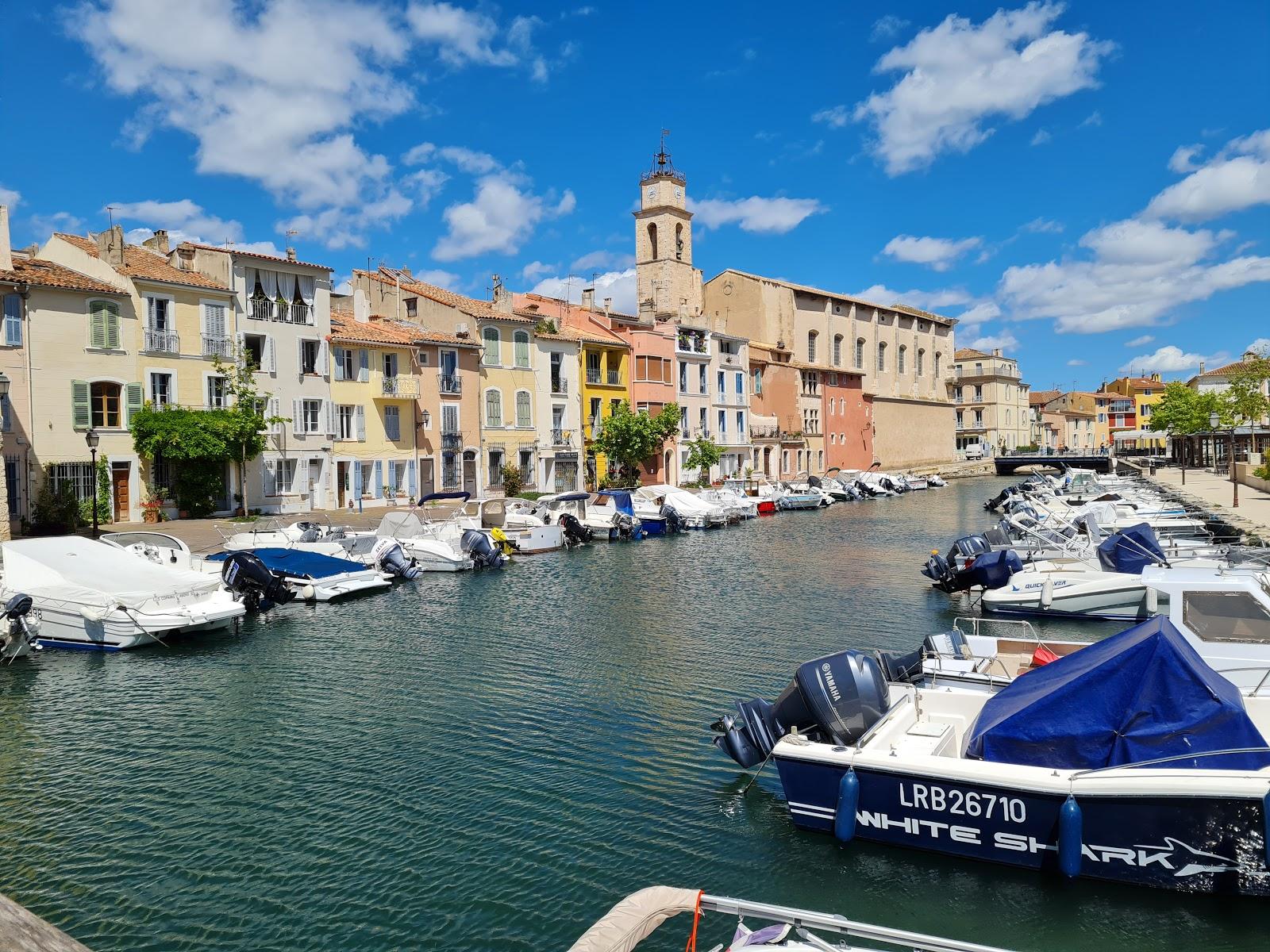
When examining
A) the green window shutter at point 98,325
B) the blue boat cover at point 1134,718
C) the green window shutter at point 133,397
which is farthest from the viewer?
the green window shutter at point 133,397

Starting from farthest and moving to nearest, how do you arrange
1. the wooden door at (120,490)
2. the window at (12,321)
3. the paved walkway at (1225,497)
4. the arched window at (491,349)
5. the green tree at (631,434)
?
the green tree at (631,434) < the arched window at (491,349) < the wooden door at (120,490) < the window at (12,321) < the paved walkway at (1225,497)

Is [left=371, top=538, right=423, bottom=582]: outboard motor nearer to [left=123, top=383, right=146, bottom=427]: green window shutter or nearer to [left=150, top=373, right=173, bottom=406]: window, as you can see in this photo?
[left=123, top=383, right=146, bottom=427]: green window shutter

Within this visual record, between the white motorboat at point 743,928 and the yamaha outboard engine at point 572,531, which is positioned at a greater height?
the yamaha outboard engine at point 572,531

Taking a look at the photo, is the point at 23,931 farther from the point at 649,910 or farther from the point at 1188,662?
the point at 1188,662

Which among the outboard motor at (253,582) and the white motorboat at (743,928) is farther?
the outboard motor at (253,582)

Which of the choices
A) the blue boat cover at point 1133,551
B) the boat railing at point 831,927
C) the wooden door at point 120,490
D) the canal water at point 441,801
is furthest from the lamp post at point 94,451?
the blue boat cover at point 1133,551

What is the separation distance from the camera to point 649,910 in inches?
249

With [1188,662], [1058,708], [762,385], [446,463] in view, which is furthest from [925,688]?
[762,385]

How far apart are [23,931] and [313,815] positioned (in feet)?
25.1

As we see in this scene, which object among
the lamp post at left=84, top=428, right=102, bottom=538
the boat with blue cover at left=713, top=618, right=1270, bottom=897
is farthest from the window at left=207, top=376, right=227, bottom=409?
the boat with blue cover at left=713, top=618, right=1270, bottom=897

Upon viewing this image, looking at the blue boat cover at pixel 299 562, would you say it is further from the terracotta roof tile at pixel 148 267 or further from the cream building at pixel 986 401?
the cream building at pixel 986 401

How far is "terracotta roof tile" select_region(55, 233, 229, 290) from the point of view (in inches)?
1419

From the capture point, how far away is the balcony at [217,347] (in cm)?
3812

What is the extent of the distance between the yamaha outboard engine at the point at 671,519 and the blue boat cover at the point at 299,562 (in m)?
19.9
